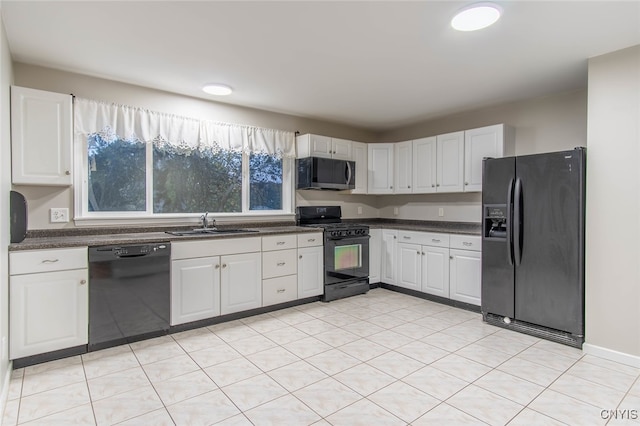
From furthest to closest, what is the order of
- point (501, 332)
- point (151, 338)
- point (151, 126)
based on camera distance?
1. point (151, 126)
2. point (501, 332)
3. point (151, 338)

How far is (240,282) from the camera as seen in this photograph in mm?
3492

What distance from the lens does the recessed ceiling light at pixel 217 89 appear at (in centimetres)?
340

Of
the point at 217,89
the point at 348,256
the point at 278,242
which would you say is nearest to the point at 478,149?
the point at 348,256

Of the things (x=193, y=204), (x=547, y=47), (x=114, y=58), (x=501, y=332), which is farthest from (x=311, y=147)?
(x=501, y=332)

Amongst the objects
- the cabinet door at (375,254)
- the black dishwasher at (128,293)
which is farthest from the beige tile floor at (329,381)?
the cabinet door at (375,254)

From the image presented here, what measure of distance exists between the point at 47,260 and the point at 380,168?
157 inches

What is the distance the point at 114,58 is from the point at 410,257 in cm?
375

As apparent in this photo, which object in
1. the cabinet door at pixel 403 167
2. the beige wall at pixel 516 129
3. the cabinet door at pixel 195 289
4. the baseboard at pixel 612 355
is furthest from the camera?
the cabinet door at pixel 403 167

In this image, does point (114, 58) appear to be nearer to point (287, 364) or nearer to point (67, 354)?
point (67, 354)

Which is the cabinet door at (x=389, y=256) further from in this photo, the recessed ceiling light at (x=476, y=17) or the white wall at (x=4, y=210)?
the white wall at (x=4, y=210)

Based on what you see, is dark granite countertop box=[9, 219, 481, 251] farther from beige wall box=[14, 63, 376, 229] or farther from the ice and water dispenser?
the ice and water dispenser

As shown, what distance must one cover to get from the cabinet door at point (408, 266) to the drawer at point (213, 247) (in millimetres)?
1948

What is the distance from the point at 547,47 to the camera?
102 inches

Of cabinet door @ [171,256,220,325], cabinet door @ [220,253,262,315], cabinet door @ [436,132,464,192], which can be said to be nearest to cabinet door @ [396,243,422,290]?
cabinet door @ [436,132,464,192]
